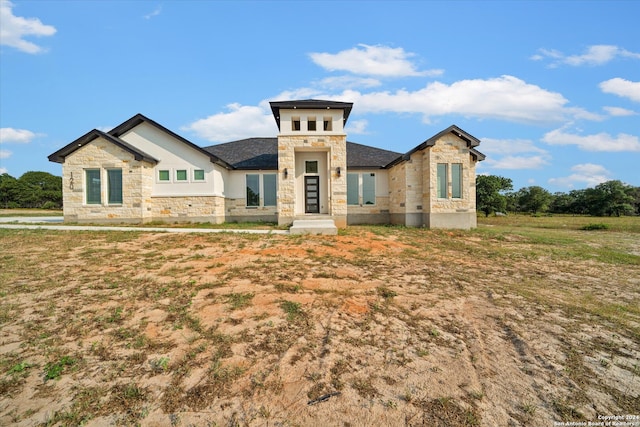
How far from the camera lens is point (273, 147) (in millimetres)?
23750

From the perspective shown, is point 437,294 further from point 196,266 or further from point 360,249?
point 196,266

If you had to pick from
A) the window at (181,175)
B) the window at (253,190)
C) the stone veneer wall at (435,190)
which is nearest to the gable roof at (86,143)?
the window at (181,175)

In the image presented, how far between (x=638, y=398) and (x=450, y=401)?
2183 millimetres

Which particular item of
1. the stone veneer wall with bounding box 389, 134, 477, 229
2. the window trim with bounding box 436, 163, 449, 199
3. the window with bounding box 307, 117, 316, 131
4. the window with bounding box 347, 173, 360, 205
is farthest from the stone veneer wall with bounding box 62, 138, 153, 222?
the window trim with bounding box 436, 163, 449, 199

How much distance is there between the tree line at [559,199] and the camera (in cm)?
3259

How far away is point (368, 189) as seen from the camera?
20.9 metres

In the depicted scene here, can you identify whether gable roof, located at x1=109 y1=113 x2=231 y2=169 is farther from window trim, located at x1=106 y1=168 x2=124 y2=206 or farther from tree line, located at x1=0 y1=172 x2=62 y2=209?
tree line, located at x1=0 y1=172 x2=62 y2=209

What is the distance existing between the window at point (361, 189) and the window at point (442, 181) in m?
4.80

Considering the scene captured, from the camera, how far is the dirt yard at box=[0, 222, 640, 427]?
9.96ft

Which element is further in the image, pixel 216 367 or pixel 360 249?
pixel 360 249

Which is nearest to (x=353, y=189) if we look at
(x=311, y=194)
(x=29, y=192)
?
(x=311, y=194)

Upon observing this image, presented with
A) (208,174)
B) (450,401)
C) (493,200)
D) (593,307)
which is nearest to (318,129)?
(208,174)

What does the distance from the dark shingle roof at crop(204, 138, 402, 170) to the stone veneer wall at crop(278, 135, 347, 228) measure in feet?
13.3

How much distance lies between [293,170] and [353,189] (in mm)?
5775
